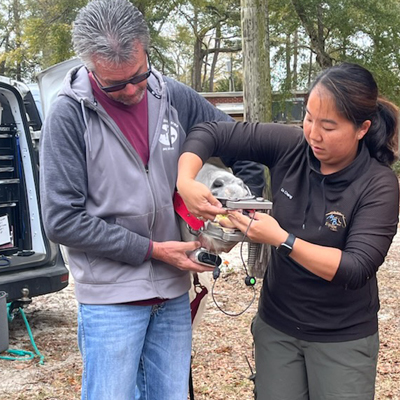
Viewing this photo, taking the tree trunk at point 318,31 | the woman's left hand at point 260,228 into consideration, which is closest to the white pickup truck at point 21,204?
the woman's left hand at point 260,228

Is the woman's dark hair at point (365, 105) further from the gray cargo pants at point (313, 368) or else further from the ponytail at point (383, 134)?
the gray cargo pants at point (313, 368)

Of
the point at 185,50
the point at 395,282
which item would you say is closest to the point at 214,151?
the point at 395,282

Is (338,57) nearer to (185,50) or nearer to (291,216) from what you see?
(291,216)

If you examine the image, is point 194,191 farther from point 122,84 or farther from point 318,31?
point 318,31

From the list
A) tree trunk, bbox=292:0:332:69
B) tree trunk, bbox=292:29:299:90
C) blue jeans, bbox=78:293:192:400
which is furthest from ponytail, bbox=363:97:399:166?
tree trunk, bbox=292:29:299:90

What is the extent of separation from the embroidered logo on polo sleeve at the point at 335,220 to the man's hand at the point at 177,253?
1.68 ft

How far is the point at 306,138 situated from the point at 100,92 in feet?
2.67

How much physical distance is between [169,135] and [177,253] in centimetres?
49

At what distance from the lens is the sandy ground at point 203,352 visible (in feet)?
13.1

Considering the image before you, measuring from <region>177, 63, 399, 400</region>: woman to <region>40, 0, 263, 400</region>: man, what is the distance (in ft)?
0.58

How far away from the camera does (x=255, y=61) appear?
573cm

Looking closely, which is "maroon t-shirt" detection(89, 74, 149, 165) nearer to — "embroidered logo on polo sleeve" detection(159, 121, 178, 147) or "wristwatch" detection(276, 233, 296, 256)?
"embroidered logo on polo sleeve" detection(159, 121, 178, 147)

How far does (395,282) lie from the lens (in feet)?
22.1

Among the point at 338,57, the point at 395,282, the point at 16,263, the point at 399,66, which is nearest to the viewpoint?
the point at 16,263
